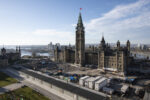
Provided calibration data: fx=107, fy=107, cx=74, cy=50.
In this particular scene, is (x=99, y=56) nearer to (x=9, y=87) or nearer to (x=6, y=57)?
(x=9, y=87)

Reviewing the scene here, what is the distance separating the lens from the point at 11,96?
40969 mm

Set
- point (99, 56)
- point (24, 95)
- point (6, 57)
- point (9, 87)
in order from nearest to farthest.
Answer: point (24, 95) < point (9, 87) < point (99, 56) < point (6, 57)

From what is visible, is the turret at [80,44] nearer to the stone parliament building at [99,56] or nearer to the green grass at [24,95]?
the stone parliament building at [99,56]

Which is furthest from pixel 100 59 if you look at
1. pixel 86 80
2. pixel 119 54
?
pixel 86 80

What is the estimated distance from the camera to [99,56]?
82.6 m

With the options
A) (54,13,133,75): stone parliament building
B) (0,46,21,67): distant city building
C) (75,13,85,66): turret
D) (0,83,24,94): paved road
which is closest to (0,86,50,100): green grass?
(0,83,24,94): paved road

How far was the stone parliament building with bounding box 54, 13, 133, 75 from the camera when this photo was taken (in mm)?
73750

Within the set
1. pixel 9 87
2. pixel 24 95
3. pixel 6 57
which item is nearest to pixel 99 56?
pixel 24 95

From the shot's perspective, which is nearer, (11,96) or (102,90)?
(11,96)

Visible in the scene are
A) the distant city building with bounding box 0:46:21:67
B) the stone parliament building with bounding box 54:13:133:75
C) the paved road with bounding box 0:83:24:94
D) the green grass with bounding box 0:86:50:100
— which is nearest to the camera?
the green grass with bounding box 0:86:50:100

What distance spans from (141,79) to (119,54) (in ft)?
64.7

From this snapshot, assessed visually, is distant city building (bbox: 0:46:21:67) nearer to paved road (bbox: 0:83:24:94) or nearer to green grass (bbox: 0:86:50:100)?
paved road (bbox: 0:83:24:94)

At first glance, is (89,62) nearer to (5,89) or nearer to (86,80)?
(86,80)

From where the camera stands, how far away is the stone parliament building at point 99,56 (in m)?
73.8
